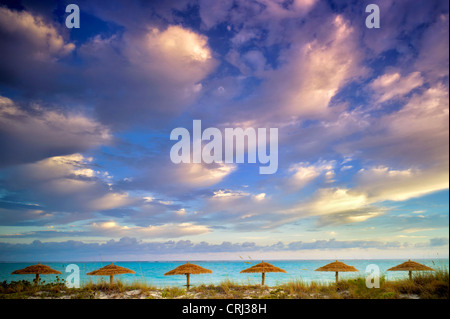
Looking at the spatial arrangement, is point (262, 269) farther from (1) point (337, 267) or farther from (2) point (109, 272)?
(2) point (109, 272)

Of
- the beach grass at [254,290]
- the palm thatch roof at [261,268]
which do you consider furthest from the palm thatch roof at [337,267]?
the palm thatch roof at [261,268]

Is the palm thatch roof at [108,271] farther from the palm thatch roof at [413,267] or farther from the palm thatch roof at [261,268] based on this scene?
the palm thatch roof at [413,267]

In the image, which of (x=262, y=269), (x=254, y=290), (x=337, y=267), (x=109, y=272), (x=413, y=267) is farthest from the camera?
(x=262, y=269)

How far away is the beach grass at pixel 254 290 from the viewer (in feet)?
36.8

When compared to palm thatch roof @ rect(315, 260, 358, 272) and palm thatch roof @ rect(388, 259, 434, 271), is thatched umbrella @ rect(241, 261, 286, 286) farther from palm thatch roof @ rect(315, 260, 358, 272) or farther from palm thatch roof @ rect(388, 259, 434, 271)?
palm thatch roof @ rect(388, 259, 434, 271)

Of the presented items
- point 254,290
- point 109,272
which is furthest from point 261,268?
point 109,272

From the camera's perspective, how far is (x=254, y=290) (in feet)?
44.0

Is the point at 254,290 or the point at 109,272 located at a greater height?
the point at 109,272
